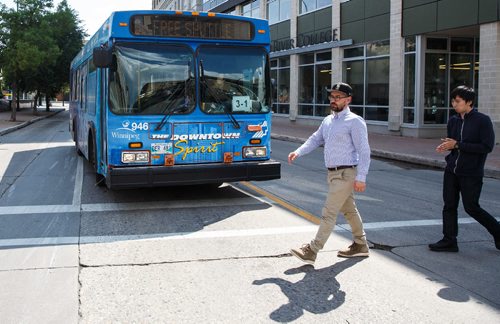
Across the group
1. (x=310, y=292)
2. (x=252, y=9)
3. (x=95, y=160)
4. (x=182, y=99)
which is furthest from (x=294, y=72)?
(x=310, y=292)

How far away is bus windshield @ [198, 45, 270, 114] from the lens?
8609mm

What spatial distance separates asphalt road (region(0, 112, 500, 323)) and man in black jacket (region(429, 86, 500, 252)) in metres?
0.31

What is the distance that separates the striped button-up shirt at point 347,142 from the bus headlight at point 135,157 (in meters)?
3.46

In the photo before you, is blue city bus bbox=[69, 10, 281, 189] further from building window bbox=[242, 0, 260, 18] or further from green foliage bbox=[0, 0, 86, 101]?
building window bbox=[242, 0, 260, 18]

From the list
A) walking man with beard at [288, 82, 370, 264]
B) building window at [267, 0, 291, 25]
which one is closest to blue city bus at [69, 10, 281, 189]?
walking man with beard at [288, 82, 370, 264]

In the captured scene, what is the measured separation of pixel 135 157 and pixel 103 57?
1.53m

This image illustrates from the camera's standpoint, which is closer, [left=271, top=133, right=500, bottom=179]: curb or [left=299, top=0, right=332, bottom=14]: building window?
[left=271, top=133, right=500, bottom=179]: curb

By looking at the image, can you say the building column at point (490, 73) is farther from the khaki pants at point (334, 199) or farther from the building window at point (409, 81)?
the khaki pants at point (334, 199)

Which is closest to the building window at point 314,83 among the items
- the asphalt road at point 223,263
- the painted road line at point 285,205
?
the painted road line at point 285,205

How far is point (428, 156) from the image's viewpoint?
15.9 m

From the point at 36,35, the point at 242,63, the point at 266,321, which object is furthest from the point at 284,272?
the point at 36,35

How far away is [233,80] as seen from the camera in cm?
874

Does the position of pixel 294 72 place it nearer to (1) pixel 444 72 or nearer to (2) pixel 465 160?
(1) pixel 444 72

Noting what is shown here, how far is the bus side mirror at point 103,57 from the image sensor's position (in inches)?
312
